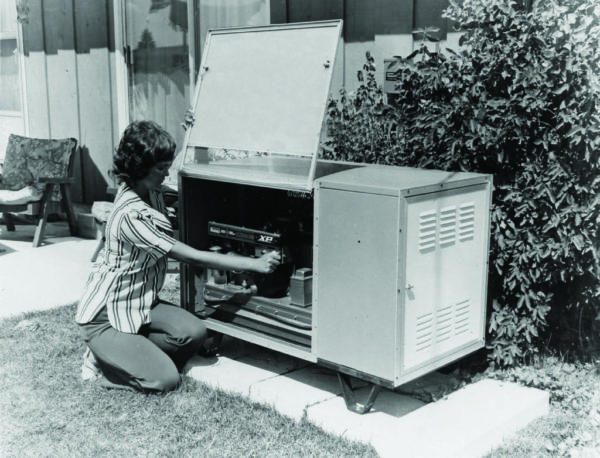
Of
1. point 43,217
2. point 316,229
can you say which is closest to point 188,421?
point 316,229

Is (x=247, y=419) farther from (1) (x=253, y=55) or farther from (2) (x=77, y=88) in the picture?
(2) (x=77, y=88)

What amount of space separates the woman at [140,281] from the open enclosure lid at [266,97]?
33 cm

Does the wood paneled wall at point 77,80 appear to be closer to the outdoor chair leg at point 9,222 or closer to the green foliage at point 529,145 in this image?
the outdoor chair leg at point 9,222

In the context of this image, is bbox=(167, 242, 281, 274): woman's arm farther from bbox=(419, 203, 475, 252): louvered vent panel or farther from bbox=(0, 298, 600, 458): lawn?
bbox=(419, 203, 475, 252): louvered vent panel

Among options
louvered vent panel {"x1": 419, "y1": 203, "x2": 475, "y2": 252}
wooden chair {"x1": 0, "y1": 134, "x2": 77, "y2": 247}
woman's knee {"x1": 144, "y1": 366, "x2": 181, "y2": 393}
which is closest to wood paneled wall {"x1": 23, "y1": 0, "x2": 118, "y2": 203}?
wooden chair {"x1": 0, "y1": 134, "x2": 77, "y2": 247}

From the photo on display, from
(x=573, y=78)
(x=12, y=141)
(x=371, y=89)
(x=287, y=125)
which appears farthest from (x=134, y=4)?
(x=573, y=78)

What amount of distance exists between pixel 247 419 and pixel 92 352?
1.01m

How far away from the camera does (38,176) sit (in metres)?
7.96

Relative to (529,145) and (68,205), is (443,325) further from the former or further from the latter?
(68,205)

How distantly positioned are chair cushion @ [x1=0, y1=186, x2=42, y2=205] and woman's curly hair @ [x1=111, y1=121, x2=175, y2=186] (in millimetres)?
3707

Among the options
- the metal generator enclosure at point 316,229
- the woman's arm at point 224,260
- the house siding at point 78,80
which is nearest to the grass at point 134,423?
the metal generator enclosure at point 316,229

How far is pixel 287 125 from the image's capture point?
3.91 m

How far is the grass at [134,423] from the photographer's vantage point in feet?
11.1

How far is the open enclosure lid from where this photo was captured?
3818 mm
